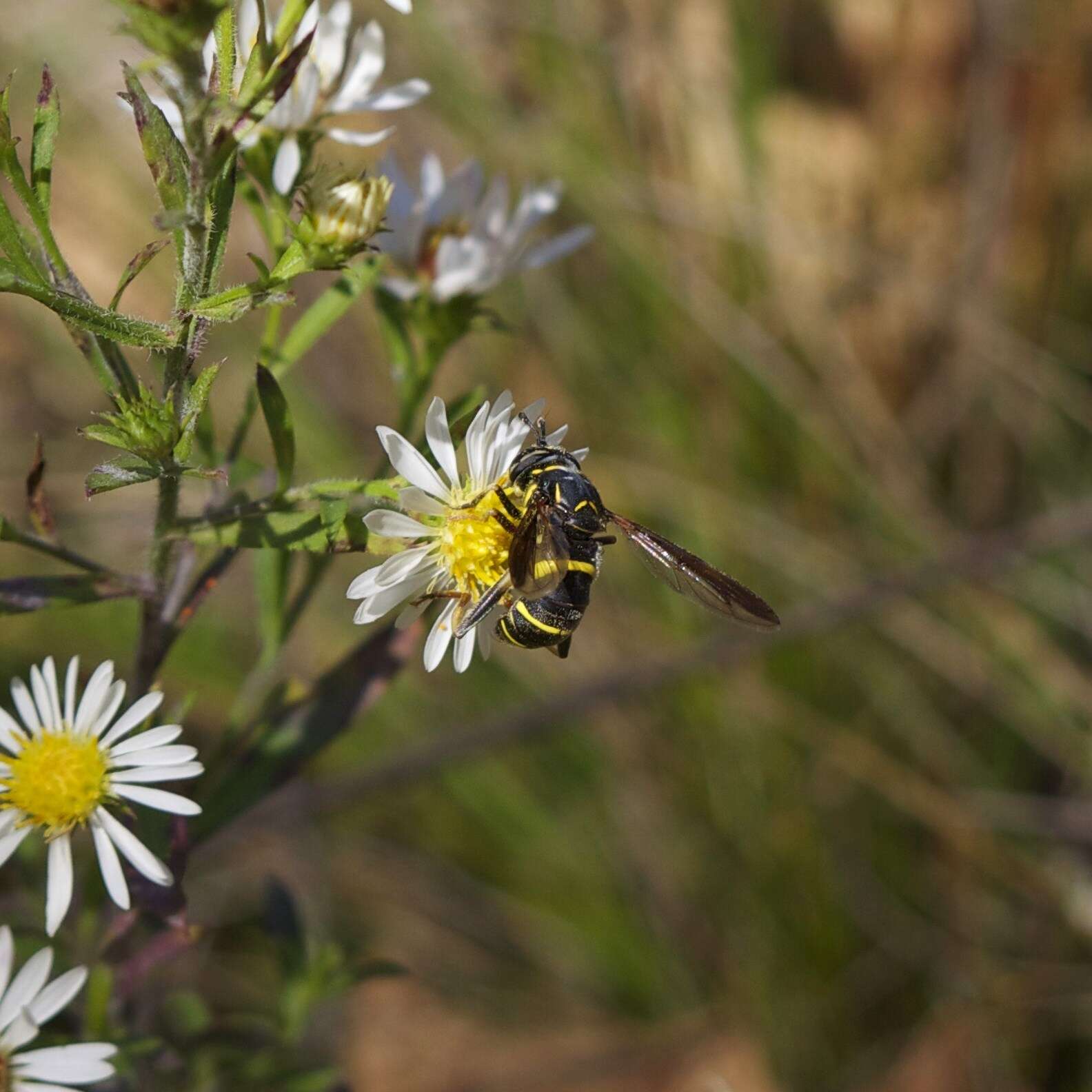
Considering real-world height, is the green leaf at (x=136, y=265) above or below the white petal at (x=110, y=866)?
above

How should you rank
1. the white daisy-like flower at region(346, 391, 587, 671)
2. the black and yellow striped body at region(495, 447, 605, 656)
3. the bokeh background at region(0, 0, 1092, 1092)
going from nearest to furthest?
the white daisy-like flower at region(346, 391, 587, 671) → the black and yellow striped body at region(495, 447, 605, 656) → the bokeh background at region(0, 0, 1092, 1092)

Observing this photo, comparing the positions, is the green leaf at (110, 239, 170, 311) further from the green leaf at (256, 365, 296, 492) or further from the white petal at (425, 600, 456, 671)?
the white petal at (425, 600, 456, 671)

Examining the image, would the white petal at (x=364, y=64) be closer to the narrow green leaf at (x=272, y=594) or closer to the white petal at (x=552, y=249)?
the white petal at (x=552, y=249)

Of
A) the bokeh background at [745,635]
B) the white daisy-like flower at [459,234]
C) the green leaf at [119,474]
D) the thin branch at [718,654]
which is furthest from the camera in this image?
the bokeh background at [745,635]

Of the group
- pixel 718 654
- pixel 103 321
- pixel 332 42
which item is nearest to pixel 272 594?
pixel 103 321

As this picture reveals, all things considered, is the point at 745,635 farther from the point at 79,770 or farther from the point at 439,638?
the point at 79,770

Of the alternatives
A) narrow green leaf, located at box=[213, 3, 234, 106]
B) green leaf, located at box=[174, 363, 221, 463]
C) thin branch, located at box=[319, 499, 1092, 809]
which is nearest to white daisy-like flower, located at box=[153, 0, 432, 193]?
narrow green leaf, located at box=[213, 3, 234, 106]

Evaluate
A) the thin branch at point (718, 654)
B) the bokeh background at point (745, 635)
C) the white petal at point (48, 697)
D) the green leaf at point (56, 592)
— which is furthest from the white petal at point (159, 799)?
the bokeh background at point (745, 635)
